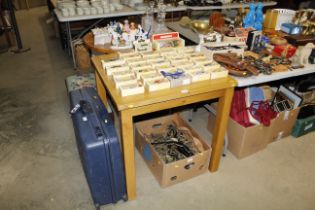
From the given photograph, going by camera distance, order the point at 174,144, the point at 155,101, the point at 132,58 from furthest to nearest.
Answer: the point at 174,144 < the point at 132,58 < the point at 155,101

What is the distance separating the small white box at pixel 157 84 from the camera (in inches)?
53.5

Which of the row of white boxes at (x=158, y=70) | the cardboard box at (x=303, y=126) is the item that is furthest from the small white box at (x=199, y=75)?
the cardboard box at (x=303, y=126)

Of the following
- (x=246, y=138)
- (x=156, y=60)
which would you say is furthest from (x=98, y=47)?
(x=246, y=138)

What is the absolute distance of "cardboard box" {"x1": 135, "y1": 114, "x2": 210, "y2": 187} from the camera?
5.40 ft

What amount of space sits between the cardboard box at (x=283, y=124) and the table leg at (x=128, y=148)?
1147mm

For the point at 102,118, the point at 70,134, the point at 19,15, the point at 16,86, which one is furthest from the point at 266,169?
the point at 19,15

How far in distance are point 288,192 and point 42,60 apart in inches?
135

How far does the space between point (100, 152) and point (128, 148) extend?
0.15m

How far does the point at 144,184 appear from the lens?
1772 millimetres

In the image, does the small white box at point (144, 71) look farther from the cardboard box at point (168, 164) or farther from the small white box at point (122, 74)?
the cardboard box at point (168, 164)

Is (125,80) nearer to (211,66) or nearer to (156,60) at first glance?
(156,60)

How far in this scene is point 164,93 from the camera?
1359 mm

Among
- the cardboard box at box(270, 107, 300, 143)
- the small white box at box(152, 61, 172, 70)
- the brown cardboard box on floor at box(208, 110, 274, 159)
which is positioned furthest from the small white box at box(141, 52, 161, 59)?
the cardboard box at box(270, 107, 300, 143)

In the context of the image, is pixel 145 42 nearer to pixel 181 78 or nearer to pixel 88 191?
pixel 181 78
